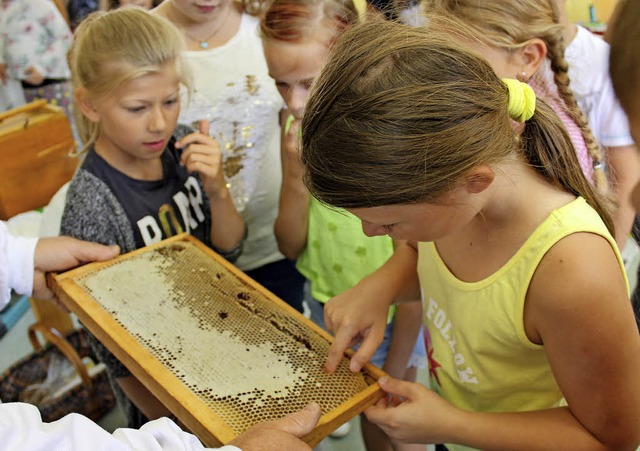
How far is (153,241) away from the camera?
191 centimetres

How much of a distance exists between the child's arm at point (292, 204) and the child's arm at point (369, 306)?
0.42 m

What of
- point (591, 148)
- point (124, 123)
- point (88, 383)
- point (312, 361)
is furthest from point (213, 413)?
point (88, 383)

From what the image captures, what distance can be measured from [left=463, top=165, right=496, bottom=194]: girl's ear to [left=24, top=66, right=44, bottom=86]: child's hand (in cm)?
416

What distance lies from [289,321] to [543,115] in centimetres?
77

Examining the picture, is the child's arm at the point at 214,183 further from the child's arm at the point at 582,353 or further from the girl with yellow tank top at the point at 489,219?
the child's arm at the point at 582,353

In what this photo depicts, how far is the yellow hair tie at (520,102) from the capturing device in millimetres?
1114

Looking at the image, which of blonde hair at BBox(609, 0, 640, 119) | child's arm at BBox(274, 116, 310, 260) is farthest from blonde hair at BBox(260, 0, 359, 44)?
blonde hair at BBox(609, 0, 640, 119)

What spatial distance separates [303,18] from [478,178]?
0.95 metres

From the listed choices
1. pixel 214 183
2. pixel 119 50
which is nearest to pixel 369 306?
pixel 214 183

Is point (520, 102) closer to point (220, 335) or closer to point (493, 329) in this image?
point (493, 329)

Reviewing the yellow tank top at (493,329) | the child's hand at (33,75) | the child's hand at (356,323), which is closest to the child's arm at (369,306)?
the child's hand at (356,323)

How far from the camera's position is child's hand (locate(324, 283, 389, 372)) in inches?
54.3

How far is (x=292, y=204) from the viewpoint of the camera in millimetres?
1991

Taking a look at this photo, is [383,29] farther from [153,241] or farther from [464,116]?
[153,241]
